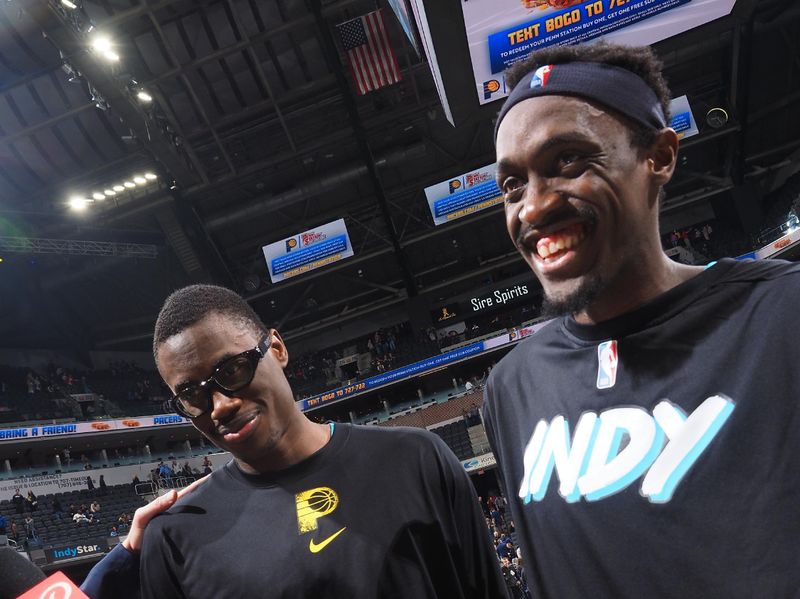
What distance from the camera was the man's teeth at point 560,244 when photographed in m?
1.44

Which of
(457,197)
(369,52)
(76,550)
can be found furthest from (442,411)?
(369,52)

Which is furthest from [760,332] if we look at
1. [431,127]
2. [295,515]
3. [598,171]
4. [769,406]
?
[431,127]

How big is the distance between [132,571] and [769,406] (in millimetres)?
2080

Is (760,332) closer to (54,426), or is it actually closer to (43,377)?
(54,426)

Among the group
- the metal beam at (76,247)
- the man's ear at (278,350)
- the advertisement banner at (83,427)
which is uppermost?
the metal beam at (76,247)

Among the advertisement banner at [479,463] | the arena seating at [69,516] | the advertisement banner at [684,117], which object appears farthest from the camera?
the advertisement banner at [684,117]

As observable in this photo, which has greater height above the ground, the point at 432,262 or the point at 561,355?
the point at 432,262

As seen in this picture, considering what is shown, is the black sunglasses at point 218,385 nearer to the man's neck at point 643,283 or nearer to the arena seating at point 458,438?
the man's neck at point 643,283

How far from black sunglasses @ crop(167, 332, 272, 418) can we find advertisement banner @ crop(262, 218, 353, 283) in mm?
20981

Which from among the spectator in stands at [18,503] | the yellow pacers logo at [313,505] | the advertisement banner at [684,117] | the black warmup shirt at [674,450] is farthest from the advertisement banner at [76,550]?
the advertisement banner at [684,117]

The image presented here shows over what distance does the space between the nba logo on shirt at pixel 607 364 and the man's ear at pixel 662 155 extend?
0.41m

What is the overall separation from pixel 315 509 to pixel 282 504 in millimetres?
121

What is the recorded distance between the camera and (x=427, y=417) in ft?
A: 76.4

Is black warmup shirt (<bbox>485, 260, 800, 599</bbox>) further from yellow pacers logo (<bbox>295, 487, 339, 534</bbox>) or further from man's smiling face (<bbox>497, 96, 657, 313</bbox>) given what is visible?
yellow pacers logo (<bbox>295, 487, 339, 534</bbox>)
